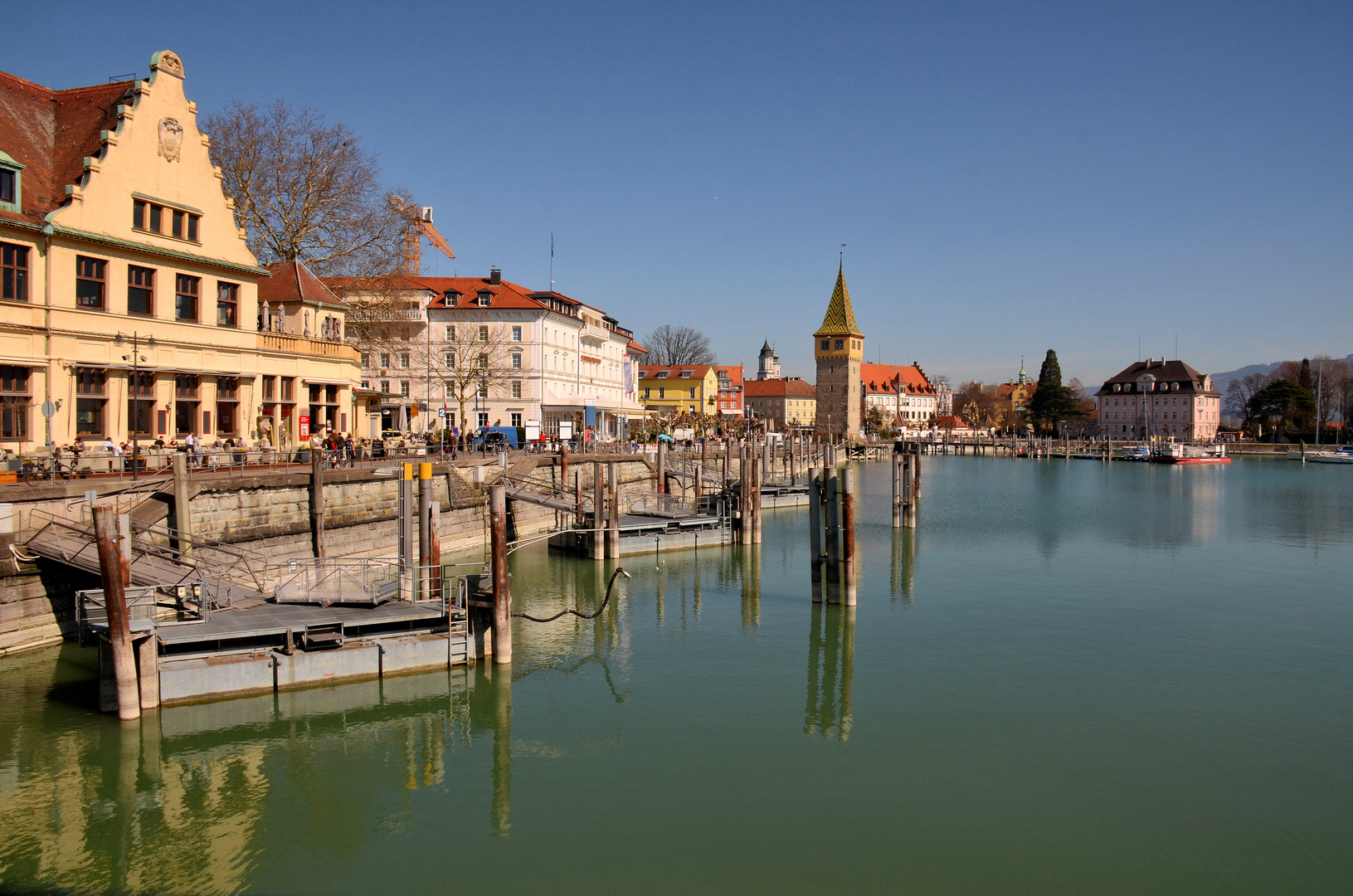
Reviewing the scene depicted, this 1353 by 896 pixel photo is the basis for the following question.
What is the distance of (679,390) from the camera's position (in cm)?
10206

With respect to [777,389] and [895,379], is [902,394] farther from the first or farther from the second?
[777,389]

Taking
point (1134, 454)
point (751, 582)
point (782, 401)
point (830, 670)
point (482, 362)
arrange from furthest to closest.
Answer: point (782, 401) → point (1134, 454) → point (482, 362) → point (751, 582) → point (830, 670)

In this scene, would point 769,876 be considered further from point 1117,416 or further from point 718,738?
point 1117,416

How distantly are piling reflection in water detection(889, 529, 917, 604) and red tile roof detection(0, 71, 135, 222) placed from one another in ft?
87.3

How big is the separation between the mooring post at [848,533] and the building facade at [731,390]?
3422 inches

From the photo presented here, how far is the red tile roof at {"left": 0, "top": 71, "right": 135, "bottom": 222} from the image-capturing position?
80.0 feet

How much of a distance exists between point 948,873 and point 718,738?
5116mm

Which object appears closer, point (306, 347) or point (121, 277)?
point (121, 277)

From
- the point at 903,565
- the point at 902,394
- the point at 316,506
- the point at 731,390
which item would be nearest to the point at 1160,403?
the point at 902,394

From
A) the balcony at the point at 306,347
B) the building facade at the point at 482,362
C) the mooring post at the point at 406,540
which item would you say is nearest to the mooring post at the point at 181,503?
the mooring post at the point at 406,540

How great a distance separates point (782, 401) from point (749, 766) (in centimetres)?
15188

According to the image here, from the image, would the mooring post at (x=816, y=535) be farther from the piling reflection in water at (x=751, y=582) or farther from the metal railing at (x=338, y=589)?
the metal railing at (x=338, y=589)

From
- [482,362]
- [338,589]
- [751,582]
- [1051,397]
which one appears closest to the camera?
[338,589]

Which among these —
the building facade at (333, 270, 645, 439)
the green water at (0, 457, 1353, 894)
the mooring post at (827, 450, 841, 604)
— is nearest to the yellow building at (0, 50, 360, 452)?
the green water at (0, 457, 1353, 894)
